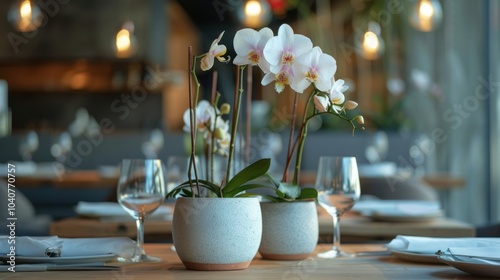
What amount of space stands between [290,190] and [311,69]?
0.25 m

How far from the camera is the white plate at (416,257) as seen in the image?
4.00 feet

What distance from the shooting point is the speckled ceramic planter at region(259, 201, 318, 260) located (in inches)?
50.9

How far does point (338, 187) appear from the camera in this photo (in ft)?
4.50

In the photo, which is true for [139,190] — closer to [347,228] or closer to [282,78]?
[282,78]

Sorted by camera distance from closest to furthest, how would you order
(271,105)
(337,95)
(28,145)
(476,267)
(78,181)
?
(476,267) < (337,95) < (78,181) < (28,145) < (271,105)

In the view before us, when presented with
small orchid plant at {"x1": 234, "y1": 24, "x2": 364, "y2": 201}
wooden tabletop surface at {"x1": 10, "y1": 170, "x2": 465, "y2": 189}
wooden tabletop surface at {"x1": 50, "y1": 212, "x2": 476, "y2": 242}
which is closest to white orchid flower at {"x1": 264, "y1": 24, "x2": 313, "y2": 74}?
small orchid plant at {"x1": 234, "y1": 24, "x2": 364, "y2": 201}

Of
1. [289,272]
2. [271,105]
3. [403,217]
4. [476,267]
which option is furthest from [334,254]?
[271,105]

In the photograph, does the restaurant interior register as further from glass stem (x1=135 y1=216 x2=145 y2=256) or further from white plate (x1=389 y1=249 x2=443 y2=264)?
white plate (x1=389 y1=249 x2=443 y2=264)

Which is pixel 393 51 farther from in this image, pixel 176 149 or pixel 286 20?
pixel 286 20

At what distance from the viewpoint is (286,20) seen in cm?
1064

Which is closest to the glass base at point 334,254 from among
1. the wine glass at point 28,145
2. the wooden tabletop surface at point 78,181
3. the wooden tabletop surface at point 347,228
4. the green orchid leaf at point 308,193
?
the green orchid leaf at point 308,193

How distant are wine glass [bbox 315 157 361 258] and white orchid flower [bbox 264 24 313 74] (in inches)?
12.3

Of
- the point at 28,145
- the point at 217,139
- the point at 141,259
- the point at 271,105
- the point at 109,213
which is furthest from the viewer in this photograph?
the point at 271,105

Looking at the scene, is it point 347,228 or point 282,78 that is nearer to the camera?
point 282,78
